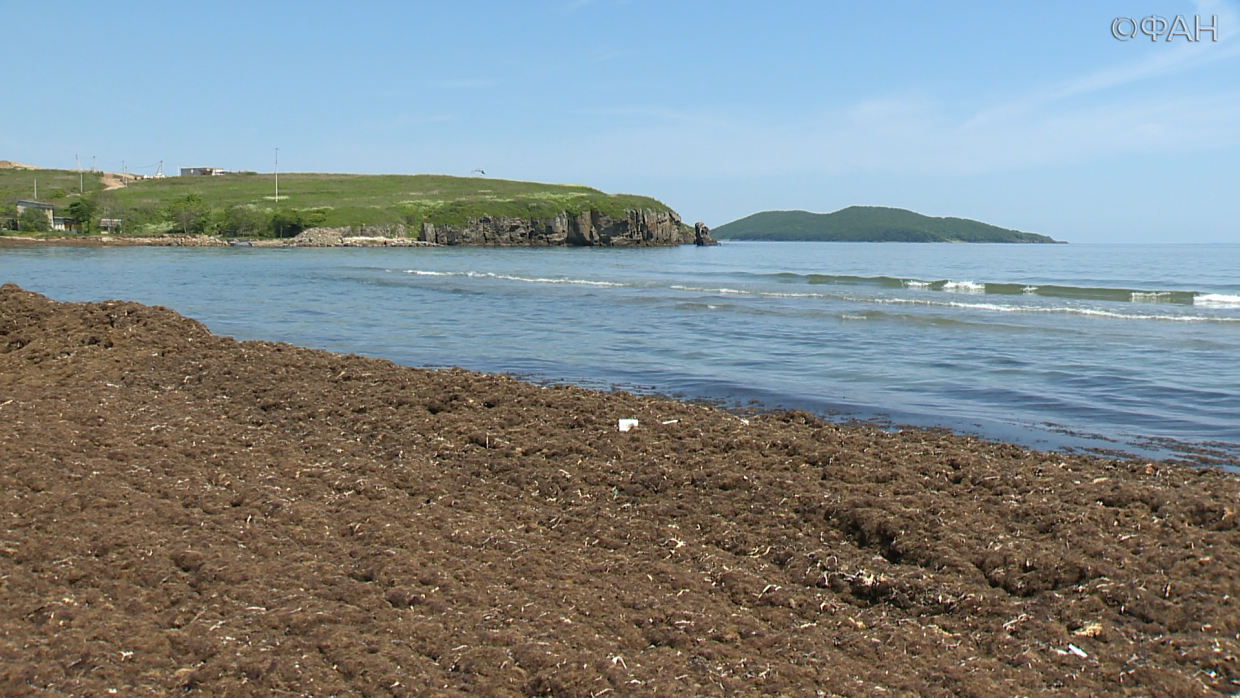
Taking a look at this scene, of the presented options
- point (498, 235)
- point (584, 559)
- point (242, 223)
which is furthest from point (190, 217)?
point (584, 559)

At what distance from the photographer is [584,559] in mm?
5055

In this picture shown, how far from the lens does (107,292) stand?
3050 centimetres

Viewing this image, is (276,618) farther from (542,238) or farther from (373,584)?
(542,238)

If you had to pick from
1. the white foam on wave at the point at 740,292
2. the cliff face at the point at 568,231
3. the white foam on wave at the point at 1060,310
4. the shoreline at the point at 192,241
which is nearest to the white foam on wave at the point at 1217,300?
the white foam on wave at the point at 1060,310

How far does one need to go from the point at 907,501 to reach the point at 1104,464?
251cm

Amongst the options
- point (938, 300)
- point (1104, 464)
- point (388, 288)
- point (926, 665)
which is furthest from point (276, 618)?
point (388, 288)

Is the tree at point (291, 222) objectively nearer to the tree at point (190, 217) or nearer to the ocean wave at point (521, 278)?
the tree at point (190, 217)

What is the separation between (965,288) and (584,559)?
3767cm

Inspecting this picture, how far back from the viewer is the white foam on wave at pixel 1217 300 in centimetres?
3053

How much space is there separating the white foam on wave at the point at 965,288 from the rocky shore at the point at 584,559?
1252 inches

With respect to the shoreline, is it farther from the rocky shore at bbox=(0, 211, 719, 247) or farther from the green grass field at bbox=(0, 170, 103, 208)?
the green grass field at bbox=(0, 170, 103, 208)

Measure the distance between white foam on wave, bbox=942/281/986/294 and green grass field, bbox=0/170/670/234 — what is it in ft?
296

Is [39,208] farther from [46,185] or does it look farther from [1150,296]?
[1150,296]

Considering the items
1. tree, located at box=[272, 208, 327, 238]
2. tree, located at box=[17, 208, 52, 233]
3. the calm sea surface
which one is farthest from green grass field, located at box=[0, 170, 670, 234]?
the calm sea surface
